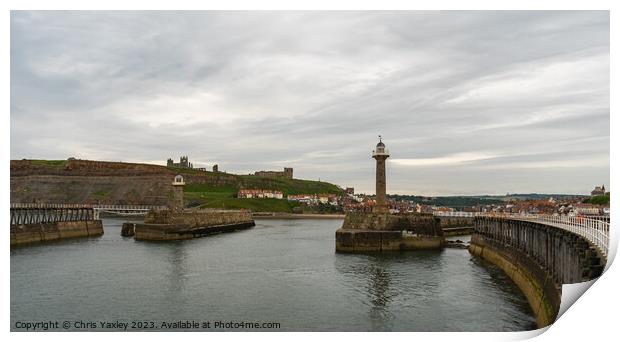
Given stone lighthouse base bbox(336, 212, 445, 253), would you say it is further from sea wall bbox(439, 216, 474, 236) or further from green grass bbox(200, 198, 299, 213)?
green grass bbox(200, 198, 299, 213)

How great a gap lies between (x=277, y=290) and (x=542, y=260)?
11213 millimetres

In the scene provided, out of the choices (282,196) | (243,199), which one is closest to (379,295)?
(243,199)

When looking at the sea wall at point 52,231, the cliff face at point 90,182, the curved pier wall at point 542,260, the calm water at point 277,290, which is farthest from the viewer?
→ the cliff face at point 90,182

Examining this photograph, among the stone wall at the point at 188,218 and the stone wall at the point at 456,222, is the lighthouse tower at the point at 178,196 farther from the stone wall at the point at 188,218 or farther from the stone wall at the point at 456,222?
the stone wall at the point at 456,222

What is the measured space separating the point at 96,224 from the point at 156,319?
44.1m

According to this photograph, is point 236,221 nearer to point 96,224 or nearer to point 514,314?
point 96,224

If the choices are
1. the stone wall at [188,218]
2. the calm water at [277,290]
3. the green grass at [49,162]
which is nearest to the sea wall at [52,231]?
the calm water at [277,290]

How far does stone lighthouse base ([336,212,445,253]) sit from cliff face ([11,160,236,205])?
89.1 meters

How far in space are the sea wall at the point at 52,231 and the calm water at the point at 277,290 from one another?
5630 mm

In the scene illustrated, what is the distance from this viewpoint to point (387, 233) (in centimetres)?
3709

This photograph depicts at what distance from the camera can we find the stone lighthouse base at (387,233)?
36.7m

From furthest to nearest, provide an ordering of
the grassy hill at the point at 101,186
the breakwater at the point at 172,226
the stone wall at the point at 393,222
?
the grassy hill at the point at 101,186 → the breakwater at the point at 172,226 → the stone wall at the point at 393,222

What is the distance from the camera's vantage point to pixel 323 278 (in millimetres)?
25078

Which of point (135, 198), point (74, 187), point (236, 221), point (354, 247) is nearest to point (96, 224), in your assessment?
point (236, 221)
